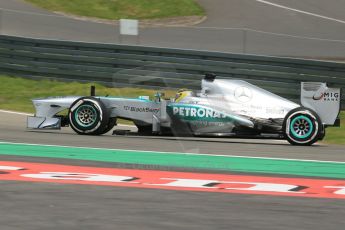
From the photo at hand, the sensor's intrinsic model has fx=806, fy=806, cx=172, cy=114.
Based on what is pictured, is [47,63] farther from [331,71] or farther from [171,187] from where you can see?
[171,187]

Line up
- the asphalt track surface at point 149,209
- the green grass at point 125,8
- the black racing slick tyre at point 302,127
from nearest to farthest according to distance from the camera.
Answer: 1. the asphalt track surface at point 149,209
2. the black racing slick tyre at point 302,127
3. the green grass at point 125,8

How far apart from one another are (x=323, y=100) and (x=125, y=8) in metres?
19.7

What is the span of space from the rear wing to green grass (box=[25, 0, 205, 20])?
17.7 meters

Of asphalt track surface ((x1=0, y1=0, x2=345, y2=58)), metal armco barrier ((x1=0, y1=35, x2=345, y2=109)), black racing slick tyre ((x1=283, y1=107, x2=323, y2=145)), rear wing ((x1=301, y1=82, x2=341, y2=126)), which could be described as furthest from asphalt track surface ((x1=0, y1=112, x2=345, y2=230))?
asphalt track surface ((x1=0, y1=0, x2=345, y2=58))

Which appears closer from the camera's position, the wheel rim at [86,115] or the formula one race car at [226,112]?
the formula one race car at [226,112]

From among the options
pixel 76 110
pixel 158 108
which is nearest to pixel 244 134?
pixel 158 108

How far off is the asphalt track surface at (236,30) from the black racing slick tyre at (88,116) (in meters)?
6.79

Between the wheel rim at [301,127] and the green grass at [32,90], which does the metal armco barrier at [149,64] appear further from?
the wheel rim at [301,127]

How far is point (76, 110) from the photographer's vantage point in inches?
514

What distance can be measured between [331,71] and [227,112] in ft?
16.5

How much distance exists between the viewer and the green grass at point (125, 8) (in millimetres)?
30359

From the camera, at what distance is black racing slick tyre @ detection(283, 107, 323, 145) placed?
1251 centimetres

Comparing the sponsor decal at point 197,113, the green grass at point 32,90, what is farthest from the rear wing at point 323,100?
the green grass at point 32,90

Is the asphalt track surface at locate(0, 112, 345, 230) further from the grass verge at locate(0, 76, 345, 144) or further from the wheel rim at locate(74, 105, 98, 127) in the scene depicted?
the grass verge at locate(0, 76, 345, 144)
